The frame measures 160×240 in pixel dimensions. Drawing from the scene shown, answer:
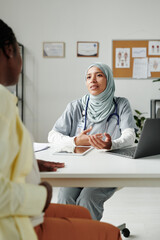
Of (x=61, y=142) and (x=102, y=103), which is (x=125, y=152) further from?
(x=102, y=103)

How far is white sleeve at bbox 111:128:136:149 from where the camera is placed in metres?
1.62

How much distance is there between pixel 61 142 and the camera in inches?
69.2

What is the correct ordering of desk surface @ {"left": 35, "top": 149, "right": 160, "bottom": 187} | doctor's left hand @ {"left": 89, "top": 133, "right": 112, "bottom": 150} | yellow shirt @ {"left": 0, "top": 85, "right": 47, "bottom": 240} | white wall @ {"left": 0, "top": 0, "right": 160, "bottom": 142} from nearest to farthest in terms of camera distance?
yellow shirt @ {"left": 0, "top": 85, "right": 47, "bottom": 240} < desk surface @ {"left": 35, "top": 149, "right": 160, "bottom": 187} < doctor's left hand @ {"left": 89, "top": 133, "right": 112, "bottom": 150} < white wall @ {"left": 0, "top": 0, "right": 160, "bottom": 142}

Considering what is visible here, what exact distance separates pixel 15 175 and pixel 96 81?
150cm

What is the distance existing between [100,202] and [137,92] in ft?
8.93

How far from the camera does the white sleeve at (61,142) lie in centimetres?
158

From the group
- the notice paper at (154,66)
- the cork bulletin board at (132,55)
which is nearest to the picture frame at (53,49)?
the cork bulletin board at (132,55)

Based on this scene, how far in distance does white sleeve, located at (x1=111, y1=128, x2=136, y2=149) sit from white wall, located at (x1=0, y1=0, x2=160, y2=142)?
7.72ft

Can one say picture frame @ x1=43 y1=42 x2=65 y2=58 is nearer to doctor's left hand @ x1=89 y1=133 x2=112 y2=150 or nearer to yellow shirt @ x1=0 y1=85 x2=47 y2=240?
doctor's left hand @ x1=89 y1=133 x2=112 y2=150

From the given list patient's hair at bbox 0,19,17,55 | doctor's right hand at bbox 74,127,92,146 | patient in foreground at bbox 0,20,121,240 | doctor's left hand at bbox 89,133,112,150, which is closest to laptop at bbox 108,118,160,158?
doctor's left hand at bbox 89,133,112,150

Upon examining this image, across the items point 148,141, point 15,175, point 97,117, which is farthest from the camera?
point 97,117

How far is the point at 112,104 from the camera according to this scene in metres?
2.10

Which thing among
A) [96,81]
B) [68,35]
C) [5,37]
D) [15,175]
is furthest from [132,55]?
[15,175]

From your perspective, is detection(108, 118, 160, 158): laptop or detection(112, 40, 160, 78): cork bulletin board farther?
detection(112, 40, 160, 78): cork bulletin board
